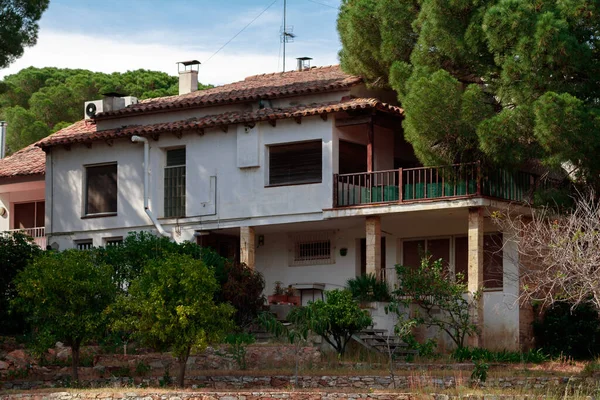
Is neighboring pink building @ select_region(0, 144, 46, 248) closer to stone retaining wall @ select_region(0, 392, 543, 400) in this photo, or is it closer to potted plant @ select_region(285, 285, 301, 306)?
potted plant @ select_region(285, 285, 301, 306)

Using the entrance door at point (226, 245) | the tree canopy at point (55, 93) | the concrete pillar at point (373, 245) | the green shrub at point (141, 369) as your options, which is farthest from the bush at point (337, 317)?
the tree canopy at point (55, 93)

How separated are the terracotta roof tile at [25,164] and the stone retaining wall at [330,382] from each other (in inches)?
535

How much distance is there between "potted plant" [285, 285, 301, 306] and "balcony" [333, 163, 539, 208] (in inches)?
132

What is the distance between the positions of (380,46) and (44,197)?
45.7ft

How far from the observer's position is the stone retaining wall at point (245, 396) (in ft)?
63.3

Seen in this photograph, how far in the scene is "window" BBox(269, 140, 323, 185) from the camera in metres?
30.1

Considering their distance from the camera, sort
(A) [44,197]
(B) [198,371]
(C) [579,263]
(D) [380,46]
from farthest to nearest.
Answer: (A) [44,197], (D) [380,46], (B) [198,371], (C) [579,263]

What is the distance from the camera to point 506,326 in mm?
27922

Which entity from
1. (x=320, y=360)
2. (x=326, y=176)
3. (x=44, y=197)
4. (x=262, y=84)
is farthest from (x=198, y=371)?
(x=44, y=197)

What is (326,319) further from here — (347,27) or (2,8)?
(2,8)

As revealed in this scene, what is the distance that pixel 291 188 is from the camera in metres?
30.2

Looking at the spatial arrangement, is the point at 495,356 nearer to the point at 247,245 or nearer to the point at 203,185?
the point at 247,245

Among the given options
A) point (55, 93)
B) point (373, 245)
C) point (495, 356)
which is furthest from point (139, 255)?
point (55, 93)

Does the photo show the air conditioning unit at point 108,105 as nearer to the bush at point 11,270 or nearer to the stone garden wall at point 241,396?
the bush at point 11,270
